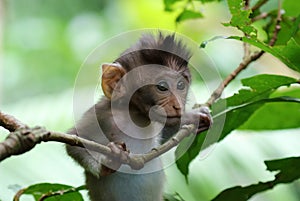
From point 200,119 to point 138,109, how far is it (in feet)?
0.50

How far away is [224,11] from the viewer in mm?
5406

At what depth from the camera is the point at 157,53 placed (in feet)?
5.55

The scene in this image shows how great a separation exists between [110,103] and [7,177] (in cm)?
89

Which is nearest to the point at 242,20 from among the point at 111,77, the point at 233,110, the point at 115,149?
the point at 233,110

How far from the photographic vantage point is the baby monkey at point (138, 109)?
1.62 m

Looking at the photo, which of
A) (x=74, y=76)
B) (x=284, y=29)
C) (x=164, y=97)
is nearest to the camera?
(x=164, y=97)

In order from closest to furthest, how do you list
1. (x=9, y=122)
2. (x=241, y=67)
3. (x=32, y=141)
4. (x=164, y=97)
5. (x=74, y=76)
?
(x=32, y=141) < (x=9, y=122) < (x=164, y=97) < (x=241, y=67) < (x=74, y=76)

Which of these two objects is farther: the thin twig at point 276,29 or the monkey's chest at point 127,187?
the thin twig at point 276,29

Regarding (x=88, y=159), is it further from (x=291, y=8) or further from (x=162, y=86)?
(x=291, y=8)

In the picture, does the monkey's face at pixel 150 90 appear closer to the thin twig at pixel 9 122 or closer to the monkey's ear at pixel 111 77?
the monkey's ear at pixel 111 77

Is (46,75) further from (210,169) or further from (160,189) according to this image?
(160,189)

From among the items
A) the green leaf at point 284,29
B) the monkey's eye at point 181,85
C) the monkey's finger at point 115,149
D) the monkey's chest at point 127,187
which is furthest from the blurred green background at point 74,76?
the monkey's finger at point 115,149

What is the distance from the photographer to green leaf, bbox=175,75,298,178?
1.60 m

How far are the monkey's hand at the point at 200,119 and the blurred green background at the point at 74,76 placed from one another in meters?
0.15
